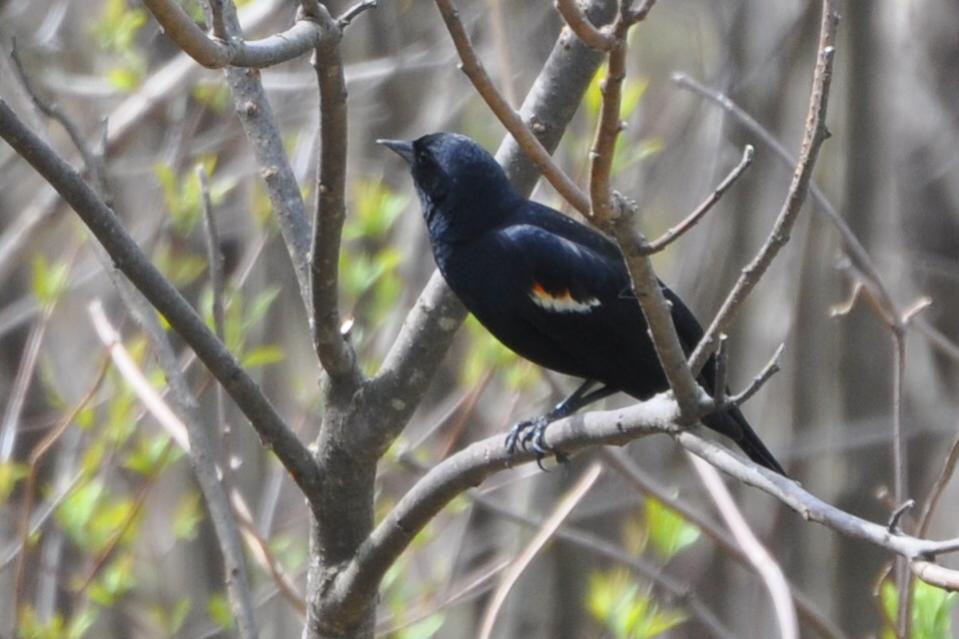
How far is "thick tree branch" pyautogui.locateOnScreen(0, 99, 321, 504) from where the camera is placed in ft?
6.30

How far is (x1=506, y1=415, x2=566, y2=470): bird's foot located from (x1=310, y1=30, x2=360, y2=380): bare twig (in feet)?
1.00

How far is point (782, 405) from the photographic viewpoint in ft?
20.4

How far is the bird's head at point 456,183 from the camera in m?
3.03

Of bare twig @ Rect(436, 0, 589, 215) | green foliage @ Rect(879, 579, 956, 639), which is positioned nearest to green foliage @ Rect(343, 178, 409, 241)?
green foliage @ Rect(879, 579, 956, 639)

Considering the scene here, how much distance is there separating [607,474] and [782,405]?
0.86m

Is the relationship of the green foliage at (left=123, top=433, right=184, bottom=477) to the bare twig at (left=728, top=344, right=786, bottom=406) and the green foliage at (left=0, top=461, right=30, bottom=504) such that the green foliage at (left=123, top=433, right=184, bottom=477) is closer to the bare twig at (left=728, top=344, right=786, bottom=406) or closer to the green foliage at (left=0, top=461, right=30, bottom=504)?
the green foliage at (left=0, top=461, right=30, bottom=504)

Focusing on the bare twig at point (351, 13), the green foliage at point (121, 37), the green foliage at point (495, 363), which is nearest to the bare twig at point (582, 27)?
the bare twig at point (351, 13)

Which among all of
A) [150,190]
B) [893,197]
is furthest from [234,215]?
[893,197]

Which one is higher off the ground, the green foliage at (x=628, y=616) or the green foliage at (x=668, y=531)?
the green foliage at (x=668, y=531)

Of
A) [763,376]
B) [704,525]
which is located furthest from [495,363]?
[763,376]

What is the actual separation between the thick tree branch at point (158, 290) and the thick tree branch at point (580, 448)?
191 millimetres

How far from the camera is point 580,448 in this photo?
7.05 feet

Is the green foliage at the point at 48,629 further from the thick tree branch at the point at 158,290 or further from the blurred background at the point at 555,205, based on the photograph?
the thick tree branch at the point at 158,290

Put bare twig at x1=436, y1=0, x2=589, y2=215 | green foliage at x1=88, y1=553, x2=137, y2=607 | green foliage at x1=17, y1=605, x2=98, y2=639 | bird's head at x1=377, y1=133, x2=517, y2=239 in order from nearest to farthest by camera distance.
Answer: bare twig at x1=436, y1=0, x2=589, y2=215, bird's head at x1=377, y1=133, x2=517, y2=239, green foliage at x1=17, y1=605, x2=98, y2=639, green foliage at x1=88, y1=553, x2=137, y2=607
